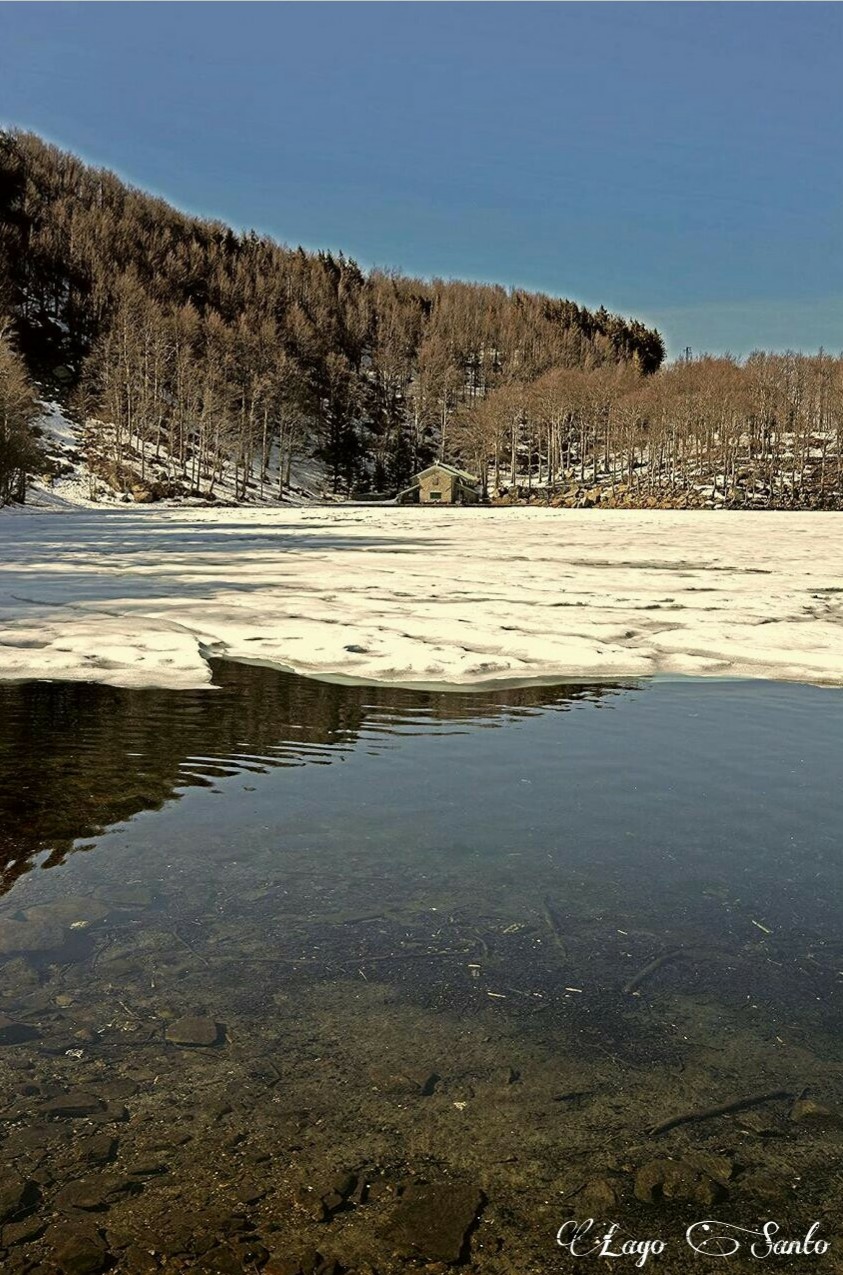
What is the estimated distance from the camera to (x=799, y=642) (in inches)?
373

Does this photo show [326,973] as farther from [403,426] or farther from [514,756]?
[403,426]

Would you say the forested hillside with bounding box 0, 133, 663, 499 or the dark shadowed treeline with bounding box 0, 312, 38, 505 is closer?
the dark shadowed treeline with bounding box 0, 312, 38, 505

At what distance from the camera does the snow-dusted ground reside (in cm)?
845

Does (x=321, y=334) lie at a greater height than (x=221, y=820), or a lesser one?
greater

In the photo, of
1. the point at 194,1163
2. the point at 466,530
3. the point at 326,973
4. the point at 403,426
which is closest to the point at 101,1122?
the point at 194,1163

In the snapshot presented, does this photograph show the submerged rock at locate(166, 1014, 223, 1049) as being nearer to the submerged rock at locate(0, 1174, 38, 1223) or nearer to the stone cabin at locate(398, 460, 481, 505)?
the submerged rock at locate(0, 1174, 38, 1223)

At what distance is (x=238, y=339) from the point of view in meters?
102

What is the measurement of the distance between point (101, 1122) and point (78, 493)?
63.4m

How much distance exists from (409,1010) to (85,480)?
67434 mm

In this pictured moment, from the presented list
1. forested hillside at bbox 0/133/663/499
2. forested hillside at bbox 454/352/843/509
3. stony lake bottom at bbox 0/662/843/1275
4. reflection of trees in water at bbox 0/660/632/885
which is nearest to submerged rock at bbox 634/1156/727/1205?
stony lake bottom at bbox 0/662/843/1275

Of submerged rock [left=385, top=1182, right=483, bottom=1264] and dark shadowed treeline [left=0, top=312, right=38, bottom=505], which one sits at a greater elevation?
dark shadowed treeline [left=0, top=312, right=38, bottom=505]

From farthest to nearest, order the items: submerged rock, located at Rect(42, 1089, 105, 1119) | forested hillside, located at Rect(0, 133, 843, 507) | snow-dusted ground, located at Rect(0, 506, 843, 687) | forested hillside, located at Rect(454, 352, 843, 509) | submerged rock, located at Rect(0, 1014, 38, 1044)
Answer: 1. forested hillside, located at Rect(0, 133, 843, 507)
2. forested hillside, located at Rect(454, 352, 843, 509)
3. snow-dusted ground, located at Rect(0, 506, 843, 687)
4. submerged rock, located at Rect(0, 1014, 38, 1044)
5. submerged rock, located at Rect(42, 1089, 105, 1119)

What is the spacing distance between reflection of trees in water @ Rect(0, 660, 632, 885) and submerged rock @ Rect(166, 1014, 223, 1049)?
144 centimetres

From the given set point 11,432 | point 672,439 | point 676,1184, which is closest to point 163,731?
point 676,1184
